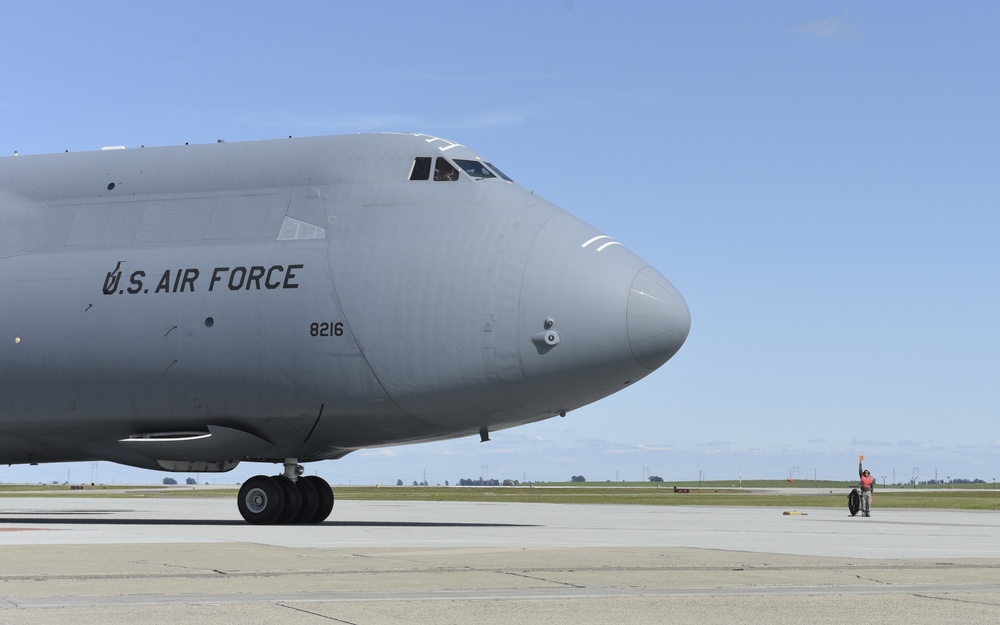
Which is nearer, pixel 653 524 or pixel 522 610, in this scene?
pixel 522 610

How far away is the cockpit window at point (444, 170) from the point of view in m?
27.4

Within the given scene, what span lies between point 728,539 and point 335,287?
9511 millimetres

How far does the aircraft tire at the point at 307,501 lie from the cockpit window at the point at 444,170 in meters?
7.43

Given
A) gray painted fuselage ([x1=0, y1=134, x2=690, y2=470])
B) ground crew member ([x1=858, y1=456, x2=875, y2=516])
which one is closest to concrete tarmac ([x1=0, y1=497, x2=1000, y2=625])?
gray painted fuselage ([x1=0, y1=134, x2=690, y2=470])

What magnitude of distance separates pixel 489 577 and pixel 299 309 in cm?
1348

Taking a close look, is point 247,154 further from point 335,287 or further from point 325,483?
point 325,483

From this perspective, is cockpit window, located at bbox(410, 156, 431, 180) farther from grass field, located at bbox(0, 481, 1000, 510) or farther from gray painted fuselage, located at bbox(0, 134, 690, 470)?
grass field, located at bbox(0, 481, 1000, 510)

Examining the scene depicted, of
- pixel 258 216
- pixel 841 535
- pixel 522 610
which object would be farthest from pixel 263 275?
pixel 522 610

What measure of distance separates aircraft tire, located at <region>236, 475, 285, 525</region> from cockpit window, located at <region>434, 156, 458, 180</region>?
24.9 feet

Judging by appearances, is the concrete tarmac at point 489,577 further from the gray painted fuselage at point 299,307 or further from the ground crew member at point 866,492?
the ground crew member at point 866,492

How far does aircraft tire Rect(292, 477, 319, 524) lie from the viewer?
92.5ft

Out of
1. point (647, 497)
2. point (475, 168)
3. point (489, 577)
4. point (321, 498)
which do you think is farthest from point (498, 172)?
point (647, 497)

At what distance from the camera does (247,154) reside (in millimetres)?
28531

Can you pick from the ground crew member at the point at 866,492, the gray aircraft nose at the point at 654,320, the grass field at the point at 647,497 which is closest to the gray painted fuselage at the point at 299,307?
the gray aircraft nose at the point at 654,320
